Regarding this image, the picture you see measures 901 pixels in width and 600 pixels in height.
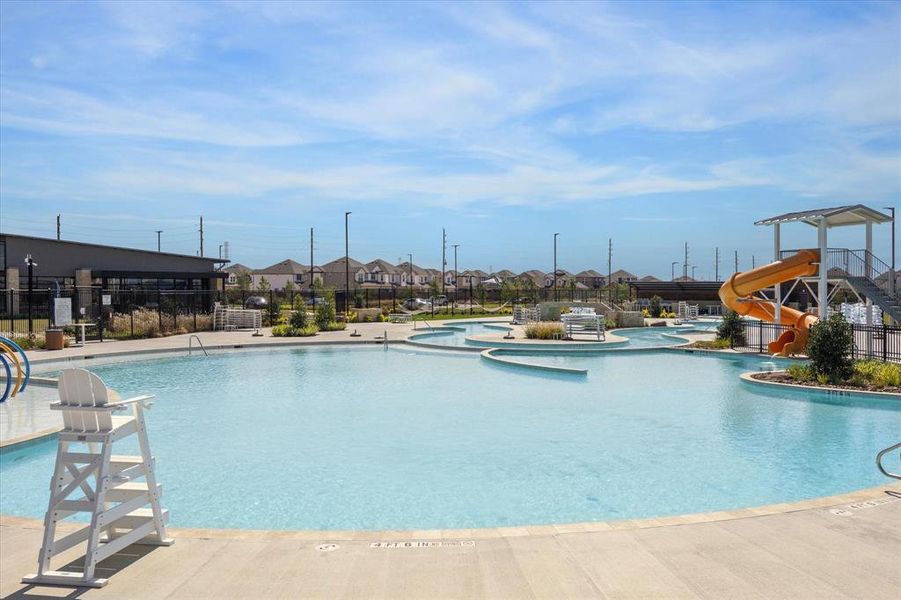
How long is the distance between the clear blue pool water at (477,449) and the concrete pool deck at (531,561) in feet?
4.88

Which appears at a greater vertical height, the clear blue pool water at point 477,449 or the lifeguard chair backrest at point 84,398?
the lifeguard chair backrest at point 84,398

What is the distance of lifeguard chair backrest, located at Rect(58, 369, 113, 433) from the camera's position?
4047 mm

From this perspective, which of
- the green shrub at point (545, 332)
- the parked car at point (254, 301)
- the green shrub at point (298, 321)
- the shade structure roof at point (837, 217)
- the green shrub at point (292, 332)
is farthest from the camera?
the parked car at point (254, 301)

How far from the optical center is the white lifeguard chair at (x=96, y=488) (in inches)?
153

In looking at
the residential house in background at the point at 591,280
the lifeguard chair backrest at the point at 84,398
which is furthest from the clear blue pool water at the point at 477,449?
the residential house in background at the point at 591,280

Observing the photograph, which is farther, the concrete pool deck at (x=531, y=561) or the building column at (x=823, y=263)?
the building column at (x=823, y=263)

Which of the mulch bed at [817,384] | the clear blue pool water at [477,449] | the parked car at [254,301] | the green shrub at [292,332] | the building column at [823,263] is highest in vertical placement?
the building column at [823,263]

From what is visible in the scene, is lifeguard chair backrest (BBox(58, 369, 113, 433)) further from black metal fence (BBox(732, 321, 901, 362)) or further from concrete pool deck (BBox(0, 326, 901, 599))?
black metal fence (BBox(732, 321, 901, 362))

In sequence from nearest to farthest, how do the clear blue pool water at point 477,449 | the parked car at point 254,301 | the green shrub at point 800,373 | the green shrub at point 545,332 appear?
the clear blue pool water at point 477,449 → the green shrub at point 800,373 → the green shrub at point 545,332 → the parked car at point 254,301

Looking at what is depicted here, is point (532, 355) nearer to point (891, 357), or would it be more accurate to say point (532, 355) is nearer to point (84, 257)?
point (891, 357)

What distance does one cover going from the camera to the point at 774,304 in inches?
807

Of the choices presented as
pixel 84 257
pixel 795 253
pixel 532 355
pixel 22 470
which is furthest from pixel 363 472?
pixel 84 257

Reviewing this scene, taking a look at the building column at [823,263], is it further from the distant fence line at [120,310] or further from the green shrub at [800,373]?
the distant fence line at [120,310]

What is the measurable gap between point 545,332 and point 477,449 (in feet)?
44.6
